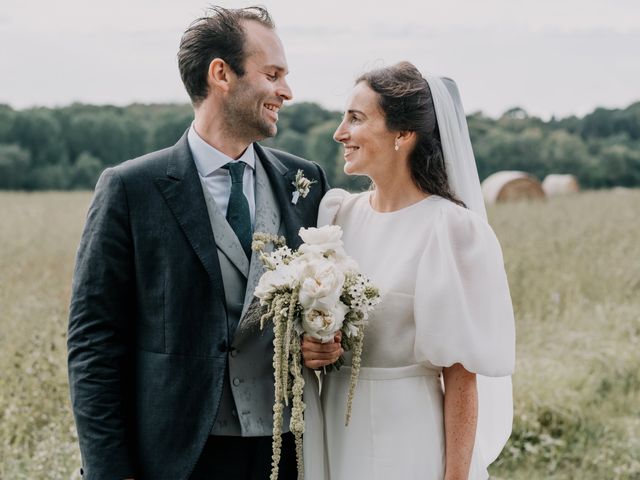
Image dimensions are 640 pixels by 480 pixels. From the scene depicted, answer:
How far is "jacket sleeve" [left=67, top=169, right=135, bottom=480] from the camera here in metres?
3.25

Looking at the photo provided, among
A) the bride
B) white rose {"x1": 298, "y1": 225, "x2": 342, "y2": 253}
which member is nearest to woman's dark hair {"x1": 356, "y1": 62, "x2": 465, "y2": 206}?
the bride

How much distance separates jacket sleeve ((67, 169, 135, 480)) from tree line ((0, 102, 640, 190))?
83.3 feet

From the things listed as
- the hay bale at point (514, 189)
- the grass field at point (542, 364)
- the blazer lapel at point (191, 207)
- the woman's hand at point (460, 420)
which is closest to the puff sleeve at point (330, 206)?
the blazer lapel at point (191, 207)

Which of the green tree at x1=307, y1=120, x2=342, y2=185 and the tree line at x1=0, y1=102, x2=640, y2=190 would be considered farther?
the tree line at x1=0, y1=102, x2=640, y2=190

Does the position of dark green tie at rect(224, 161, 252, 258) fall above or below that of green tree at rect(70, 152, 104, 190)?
below

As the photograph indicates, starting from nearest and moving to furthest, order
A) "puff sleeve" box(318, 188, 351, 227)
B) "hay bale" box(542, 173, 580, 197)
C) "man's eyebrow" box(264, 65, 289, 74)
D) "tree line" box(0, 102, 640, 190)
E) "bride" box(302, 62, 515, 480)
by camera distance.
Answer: "bride" box(302, 62, 515, 480), "man's eyebrow" box(264, 65, 289, 74), "puff sleeve" box(318, 188, 351, 227), "hay bale" box(542, 173, 580, 197), "tree line" box(0, 102, 640, 190)

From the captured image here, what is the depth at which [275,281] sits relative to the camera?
3053 millimetres

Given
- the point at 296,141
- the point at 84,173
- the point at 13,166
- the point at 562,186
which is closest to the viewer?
the point at 562,186

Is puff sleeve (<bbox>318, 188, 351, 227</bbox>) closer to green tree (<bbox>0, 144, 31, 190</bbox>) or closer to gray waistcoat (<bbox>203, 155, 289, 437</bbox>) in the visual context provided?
gray waistcoat (<bbox>203, 155, 289, 437</bbox>)

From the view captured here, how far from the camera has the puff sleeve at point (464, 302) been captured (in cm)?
331

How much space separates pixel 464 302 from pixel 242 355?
904 millimetres

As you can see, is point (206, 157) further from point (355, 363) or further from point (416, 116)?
point (355, 363)

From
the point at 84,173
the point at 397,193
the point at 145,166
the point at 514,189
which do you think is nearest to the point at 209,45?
the point at 145,166

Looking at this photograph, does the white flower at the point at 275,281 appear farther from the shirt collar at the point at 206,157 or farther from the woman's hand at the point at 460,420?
the woman's hand at the point at 460,420
